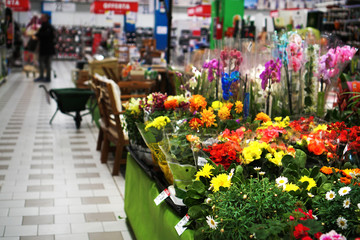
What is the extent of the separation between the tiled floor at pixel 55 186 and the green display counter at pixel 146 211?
297 mm

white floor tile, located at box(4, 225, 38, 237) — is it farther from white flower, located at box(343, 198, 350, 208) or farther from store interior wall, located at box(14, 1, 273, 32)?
store interior wall, located at box(14, 1, 273, 32)

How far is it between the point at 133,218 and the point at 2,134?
166 inches

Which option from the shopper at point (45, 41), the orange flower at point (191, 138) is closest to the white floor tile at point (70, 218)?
the orange flower at point (191, 138)

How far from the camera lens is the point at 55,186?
183 inches

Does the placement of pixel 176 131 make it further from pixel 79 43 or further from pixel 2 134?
pixel 79 43

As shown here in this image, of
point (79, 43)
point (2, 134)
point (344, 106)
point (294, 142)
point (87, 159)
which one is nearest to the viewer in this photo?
point (294, 142)

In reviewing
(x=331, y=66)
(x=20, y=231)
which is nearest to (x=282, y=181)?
(x=331, y=66)

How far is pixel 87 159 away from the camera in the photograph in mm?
5750

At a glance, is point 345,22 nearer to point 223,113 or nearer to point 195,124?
point 223,113

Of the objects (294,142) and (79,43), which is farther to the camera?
(79,43)

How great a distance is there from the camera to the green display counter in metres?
2.43

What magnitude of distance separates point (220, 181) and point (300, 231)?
0.53 meters

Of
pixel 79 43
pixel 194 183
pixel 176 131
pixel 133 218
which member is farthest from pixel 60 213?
pixel 79 43

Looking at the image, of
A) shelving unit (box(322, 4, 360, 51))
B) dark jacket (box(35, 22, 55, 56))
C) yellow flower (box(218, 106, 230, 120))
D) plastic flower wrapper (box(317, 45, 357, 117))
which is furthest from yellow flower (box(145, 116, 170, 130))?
dark jacket (box(35, 22, 55, 56))
